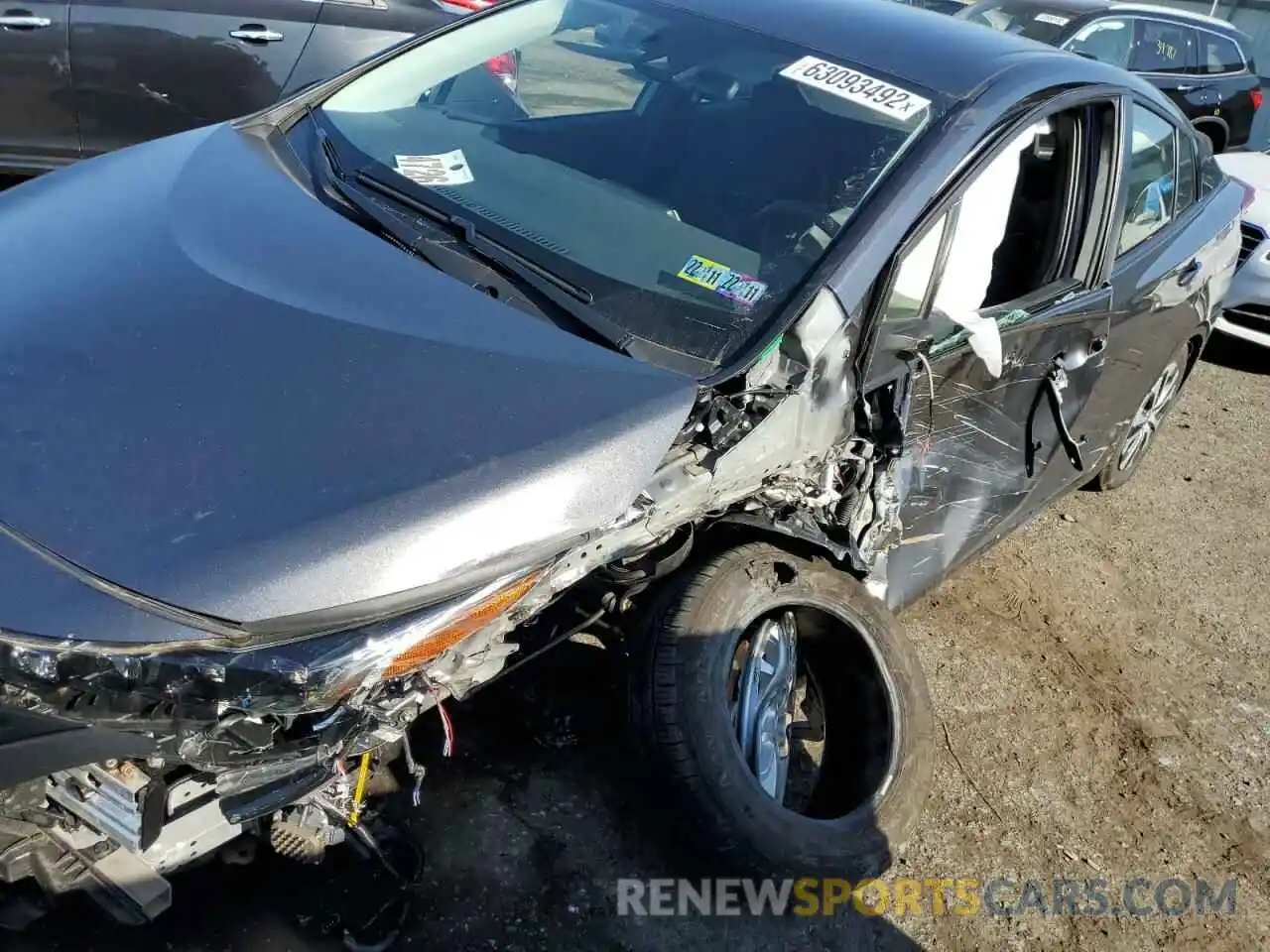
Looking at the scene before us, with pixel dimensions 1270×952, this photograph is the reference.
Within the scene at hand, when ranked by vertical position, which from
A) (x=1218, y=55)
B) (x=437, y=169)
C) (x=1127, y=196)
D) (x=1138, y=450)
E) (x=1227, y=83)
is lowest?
(x=1138, y=450)

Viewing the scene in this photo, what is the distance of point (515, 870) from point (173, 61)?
4.10 metres

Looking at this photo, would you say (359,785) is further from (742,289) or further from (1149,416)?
(1149,416)

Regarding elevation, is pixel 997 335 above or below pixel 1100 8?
above

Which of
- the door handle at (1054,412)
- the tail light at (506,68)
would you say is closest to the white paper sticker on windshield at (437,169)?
the tail light at (506,68)

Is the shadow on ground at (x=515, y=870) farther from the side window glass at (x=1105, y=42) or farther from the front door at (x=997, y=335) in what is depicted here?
the side window glass at (x=1105, y=42)

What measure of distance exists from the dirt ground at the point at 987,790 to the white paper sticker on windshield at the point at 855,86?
4.86 ft

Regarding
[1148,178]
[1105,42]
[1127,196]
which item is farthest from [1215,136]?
[1127,196]

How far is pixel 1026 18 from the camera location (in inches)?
320

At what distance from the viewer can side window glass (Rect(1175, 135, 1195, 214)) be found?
3616mm

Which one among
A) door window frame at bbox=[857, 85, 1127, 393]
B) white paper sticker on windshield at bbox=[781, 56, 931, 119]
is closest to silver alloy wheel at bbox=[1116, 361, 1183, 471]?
door window frame at bbox=[857, 85, 1127, 393]

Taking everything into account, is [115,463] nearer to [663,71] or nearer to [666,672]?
[666,672]

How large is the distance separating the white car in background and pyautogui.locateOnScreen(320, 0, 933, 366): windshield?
13.5 feet

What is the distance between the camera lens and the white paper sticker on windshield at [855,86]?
8.15ft

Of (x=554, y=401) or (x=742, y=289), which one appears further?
(x=742, y=289)
